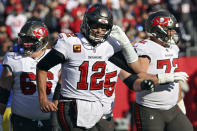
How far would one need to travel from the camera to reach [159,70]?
15.7ft

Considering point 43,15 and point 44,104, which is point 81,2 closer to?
point 43,15

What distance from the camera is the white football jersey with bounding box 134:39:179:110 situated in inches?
189

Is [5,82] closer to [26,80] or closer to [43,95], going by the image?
[26,80]

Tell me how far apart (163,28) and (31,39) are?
1585 millimetres

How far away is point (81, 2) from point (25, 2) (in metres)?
2.56

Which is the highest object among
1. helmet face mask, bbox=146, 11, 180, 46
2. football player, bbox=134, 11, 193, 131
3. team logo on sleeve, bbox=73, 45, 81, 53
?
helmet face mask, bbox=146, 11, 180, 46

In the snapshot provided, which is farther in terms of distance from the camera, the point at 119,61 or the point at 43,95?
the point at 119,61

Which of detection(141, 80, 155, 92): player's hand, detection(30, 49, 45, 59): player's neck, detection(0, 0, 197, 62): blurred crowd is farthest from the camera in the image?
detection(0, 0, 197, 62): blurred crowd

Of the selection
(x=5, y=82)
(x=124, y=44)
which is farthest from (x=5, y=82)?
(x=124, y=44)

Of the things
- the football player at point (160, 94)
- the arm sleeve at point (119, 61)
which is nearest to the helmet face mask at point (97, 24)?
the arm sleeve at point (119, 61)

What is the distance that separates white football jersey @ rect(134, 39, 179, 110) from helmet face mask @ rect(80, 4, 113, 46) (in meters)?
0.86

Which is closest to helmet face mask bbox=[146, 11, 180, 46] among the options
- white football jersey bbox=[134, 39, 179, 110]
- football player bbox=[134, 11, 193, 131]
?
football player bbox=[134, 11, 193, 131]

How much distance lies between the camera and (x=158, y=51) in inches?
190

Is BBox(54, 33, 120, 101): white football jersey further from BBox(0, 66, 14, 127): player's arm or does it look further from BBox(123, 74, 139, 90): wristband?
BBox(0, 66, 14, 127): player's arm
